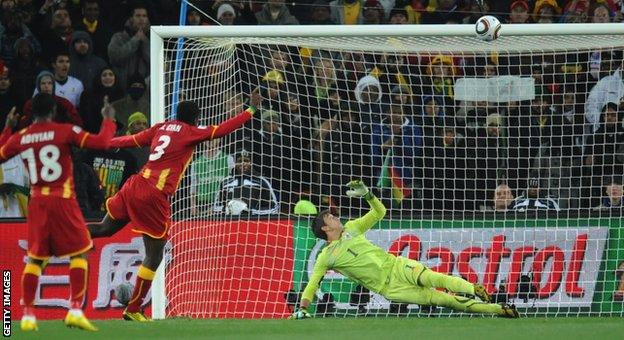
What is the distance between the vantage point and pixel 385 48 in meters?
16.4

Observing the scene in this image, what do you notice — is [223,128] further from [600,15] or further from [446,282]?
[600,15]

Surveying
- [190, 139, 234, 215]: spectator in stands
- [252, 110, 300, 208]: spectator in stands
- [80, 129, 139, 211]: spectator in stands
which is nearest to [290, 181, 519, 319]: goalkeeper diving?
[190, 139, 234, 215]: spectator in stands

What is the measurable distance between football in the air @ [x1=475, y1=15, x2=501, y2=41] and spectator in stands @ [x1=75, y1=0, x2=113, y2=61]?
680cm

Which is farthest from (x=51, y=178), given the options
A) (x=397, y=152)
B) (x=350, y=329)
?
(x=397, y=152)

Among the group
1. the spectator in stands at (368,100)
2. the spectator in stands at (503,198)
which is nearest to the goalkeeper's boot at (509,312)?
the spectator in stands at (503,198)

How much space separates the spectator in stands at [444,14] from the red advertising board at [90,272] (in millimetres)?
6346

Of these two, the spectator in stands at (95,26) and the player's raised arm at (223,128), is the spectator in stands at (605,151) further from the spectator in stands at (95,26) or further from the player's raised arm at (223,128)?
the spectator in stands at (95,26)

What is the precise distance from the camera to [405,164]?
17.9m

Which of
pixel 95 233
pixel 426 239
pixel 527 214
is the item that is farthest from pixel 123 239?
pixel 527 214

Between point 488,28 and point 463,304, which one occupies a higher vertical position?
point 488,28

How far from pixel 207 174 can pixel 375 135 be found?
7.69 ft

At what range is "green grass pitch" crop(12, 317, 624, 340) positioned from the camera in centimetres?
1203

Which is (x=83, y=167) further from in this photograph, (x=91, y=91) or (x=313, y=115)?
(x=313, y=115)

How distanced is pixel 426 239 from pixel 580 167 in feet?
7.37
